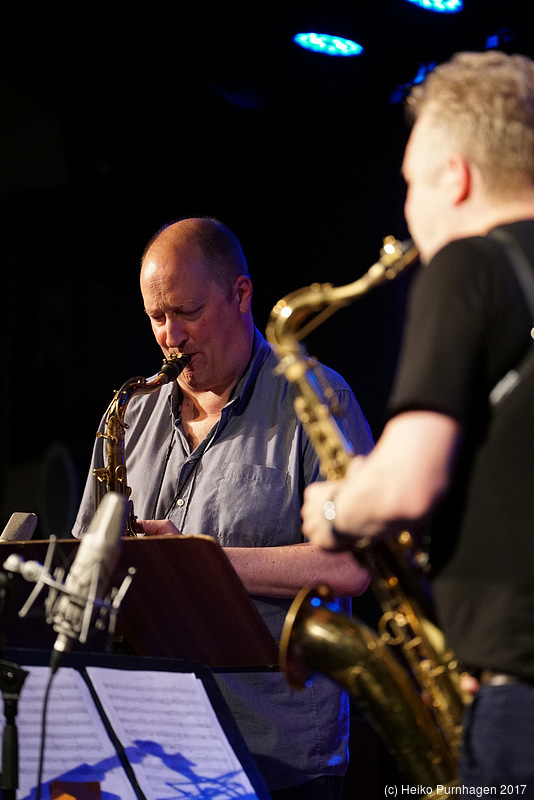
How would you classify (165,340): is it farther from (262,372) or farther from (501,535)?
(501,535)

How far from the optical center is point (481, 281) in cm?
154

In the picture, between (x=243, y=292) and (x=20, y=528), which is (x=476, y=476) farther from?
(x=243, y=292)

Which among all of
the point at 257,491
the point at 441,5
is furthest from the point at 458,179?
the point at 441,5

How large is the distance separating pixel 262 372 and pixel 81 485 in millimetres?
2966

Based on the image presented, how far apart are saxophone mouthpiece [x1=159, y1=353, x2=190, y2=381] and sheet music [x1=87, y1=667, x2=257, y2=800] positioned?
1.27 metres

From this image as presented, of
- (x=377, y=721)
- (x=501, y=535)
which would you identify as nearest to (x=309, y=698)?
(x=377, y=721)

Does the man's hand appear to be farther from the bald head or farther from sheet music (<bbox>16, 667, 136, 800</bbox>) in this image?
the bald head

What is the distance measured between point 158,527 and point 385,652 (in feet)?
3.60

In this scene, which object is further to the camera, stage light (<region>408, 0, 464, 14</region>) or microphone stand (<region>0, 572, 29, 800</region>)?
stage light (<region>408, 0, 464, 14</region>)

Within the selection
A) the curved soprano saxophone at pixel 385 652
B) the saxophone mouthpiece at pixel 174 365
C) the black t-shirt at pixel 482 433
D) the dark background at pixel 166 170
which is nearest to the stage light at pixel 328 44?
the dark background at pixel 166 170

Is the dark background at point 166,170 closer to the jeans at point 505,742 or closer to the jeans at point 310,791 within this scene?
the jeans at point 310,791

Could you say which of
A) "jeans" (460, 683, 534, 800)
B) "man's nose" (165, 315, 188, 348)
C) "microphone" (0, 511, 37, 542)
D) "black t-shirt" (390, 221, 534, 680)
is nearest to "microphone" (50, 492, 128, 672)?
"black t-shirt" (390, 221, 534, 680)

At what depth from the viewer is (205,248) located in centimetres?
342

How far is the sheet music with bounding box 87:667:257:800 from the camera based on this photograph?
2.23 m
